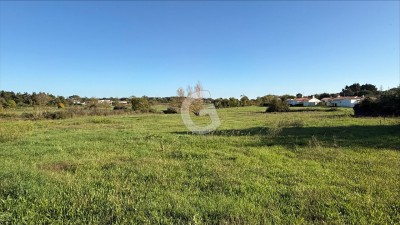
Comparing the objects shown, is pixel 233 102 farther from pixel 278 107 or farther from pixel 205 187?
pixel 205 187

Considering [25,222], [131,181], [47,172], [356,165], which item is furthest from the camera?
[356,165]

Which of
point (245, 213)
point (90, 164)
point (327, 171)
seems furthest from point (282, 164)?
point (90, 164)

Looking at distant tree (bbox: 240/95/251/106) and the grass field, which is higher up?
distant tree (bbox: 240/95/251/106)

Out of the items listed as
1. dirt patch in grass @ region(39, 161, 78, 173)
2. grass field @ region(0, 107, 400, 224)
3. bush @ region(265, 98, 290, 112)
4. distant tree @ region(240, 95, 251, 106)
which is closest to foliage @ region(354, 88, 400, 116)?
bush @ region(265, 98, 290, 112)

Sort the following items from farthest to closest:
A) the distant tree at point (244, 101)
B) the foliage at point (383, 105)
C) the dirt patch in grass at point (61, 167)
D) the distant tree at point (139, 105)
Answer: the distant tree at point (244, 101)
the distant tree at point (139, 105)
the foliage at point (383, 105)
the dirt patch in grass at point (61, 167)

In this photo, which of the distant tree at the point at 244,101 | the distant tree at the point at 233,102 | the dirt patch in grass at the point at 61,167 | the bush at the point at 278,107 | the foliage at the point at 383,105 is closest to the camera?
the dirt patch in grass at the point at 61,167

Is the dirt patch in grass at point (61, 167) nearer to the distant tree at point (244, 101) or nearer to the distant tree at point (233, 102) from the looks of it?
the distant tree at point (233, 102)

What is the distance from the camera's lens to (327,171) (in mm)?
6797

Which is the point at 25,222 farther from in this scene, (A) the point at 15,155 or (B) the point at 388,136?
(B) the point at 388,136

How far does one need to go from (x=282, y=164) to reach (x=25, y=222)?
19.6ft

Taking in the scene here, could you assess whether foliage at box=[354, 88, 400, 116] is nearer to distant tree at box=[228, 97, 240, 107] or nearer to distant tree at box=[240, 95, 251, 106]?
distant tree at box=[228, 97, 240, 107]

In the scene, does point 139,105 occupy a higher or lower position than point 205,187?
higher

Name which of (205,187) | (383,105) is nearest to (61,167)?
(205,187)

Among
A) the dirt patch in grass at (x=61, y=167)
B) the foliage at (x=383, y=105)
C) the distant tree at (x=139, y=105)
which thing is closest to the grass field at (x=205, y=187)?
the dirt patch in grass at (x=61, y=167)
